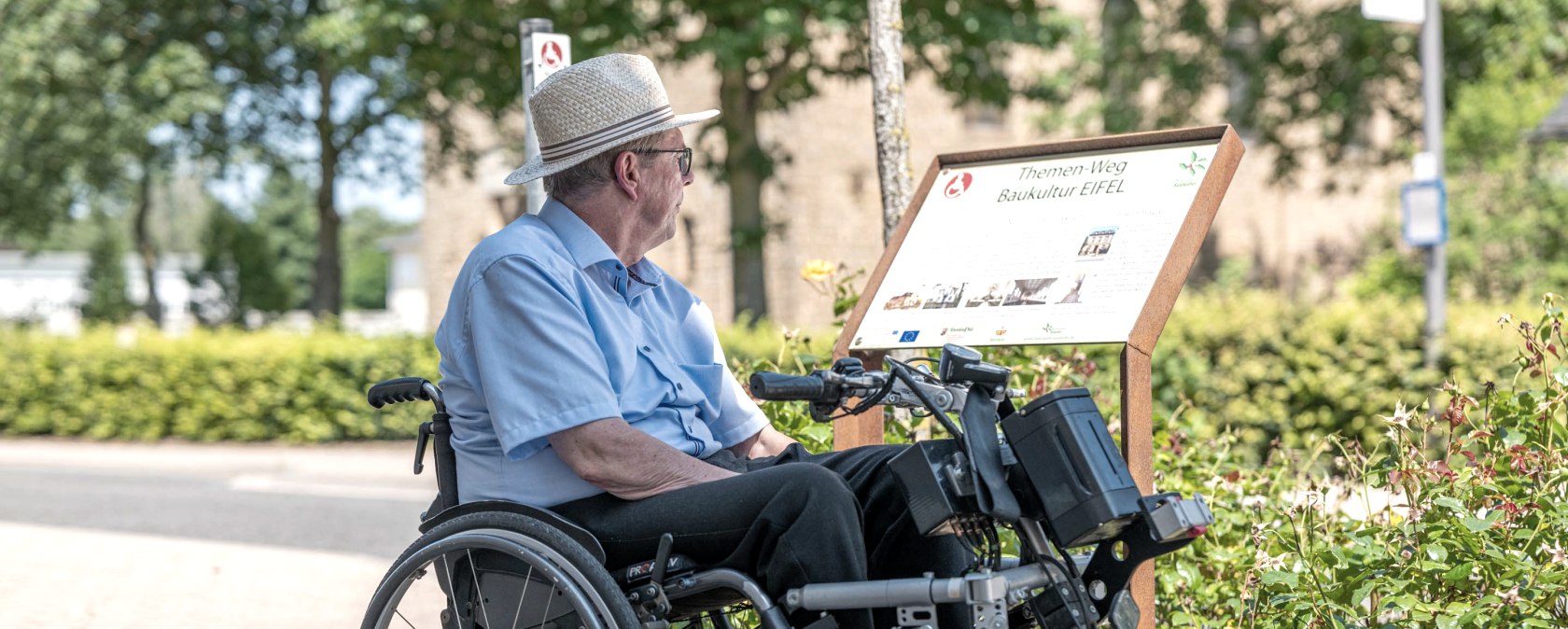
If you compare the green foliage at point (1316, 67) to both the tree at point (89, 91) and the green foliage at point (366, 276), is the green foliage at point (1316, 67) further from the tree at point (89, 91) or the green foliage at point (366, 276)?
the green foliage at point (366, 276)

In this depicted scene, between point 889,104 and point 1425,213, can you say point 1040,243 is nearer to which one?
point 889,104

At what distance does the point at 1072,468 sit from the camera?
267 centimetres

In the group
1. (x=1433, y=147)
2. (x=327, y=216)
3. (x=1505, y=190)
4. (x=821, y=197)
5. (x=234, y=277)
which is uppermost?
(x=821, y=197)

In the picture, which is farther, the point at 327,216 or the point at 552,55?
the point at 327,216

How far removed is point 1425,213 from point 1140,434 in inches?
282

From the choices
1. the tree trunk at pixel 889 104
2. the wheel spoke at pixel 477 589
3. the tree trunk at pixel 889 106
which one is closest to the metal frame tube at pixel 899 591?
the wheel spoke at pixel 477 589

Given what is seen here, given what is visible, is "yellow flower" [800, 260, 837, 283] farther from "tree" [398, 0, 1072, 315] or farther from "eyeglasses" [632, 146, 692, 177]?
"tree" [398, 0, 1072, 315]

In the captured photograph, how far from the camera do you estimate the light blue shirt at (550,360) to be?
2.87 meters

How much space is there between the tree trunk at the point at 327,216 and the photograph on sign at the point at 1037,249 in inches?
647

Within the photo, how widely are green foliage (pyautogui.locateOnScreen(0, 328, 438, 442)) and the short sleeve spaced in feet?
36.0

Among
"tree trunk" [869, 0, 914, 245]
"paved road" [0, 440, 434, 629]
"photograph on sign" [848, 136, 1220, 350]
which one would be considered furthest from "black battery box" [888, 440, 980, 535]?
"paved road" [0, 440, 434, 629]

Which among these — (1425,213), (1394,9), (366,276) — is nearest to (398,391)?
(1394,9)

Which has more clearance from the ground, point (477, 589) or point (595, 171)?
point (595, 171)

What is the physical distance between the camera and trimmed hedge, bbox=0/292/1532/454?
927cm
